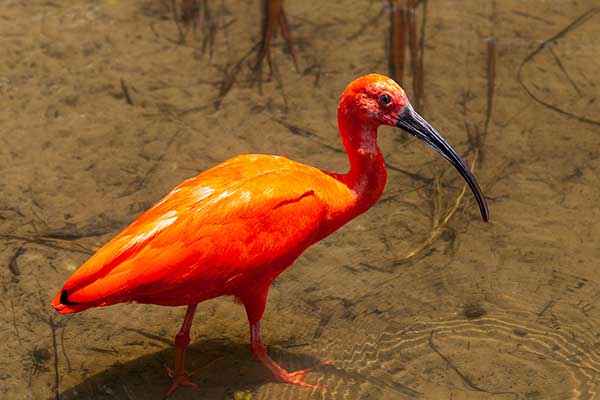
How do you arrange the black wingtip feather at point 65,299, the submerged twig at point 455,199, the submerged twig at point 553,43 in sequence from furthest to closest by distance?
the submerged twig at point 553,43
the submerged twig at point 455,199
the black wingtip feather at point 65,299

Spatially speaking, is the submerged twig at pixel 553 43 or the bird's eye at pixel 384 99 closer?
the bird's eye at pixel 384 99

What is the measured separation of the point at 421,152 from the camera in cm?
618

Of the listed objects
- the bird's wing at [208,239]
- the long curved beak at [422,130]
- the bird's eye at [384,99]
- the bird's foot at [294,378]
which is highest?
the bird's eye at [384,99]

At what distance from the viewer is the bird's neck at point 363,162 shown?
15.5ft

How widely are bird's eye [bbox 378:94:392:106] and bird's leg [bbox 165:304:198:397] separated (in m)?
1.31

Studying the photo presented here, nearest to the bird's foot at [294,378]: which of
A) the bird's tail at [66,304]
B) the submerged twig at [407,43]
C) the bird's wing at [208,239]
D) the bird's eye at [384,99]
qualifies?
the bird's wing at [208,239]

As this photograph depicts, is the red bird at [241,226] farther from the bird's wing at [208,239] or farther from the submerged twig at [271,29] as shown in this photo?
the submerged twig at [271,29]

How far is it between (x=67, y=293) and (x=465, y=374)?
1.96 metres

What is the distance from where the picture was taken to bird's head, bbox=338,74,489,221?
181 inches

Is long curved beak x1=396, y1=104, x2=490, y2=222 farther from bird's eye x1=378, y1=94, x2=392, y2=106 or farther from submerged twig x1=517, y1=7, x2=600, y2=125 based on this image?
submerged twig x1=517, y1=7, x2=600, y2=125

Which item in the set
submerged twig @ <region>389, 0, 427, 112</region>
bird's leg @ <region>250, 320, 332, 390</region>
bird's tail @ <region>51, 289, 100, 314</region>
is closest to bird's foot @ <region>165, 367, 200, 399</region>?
bird's leg @ <region>250, 320, 332, 390</region>

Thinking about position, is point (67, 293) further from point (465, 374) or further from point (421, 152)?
point (421, 152)

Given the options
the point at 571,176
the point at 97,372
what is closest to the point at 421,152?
the point at 571,176

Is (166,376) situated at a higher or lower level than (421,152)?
lower
